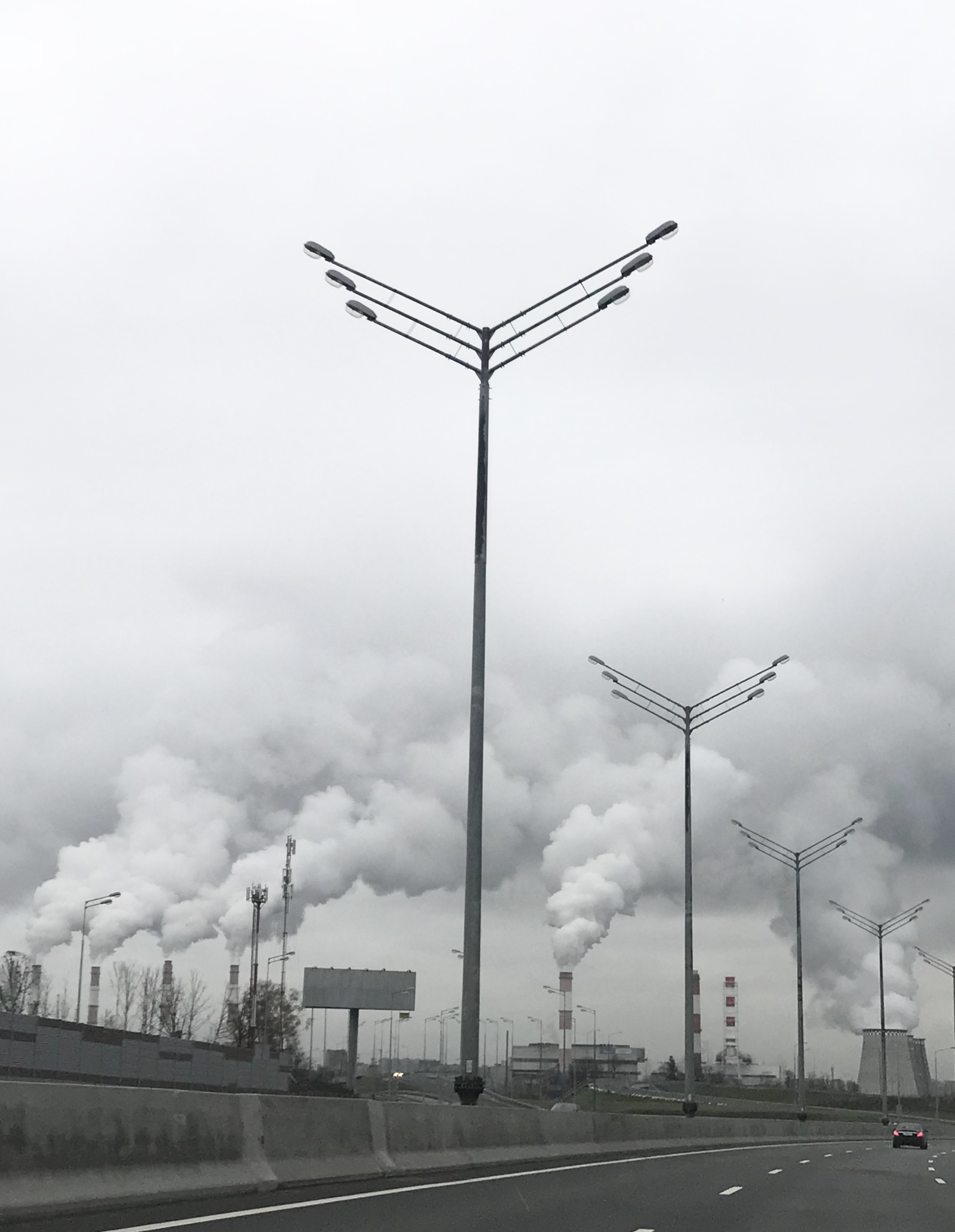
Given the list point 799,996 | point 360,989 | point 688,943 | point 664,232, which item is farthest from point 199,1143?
point 360,989

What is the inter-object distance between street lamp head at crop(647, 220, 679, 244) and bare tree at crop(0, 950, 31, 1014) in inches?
3580

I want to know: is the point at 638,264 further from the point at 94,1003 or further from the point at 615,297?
the point at 94,1003

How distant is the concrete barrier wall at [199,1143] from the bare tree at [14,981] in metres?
89.8

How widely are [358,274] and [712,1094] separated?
409 ft

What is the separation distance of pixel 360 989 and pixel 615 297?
9473 cm

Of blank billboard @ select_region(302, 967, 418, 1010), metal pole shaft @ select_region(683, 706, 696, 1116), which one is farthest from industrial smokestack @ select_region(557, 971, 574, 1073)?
metal pole shaft @ select_region(683, 706, 696, 1116)

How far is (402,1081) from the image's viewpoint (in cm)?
13962

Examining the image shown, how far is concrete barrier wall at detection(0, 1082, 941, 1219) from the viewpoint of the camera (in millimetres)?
10609

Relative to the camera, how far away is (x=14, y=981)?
10900 centimetres

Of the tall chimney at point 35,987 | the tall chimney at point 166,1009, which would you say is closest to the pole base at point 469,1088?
the tall chimney at point 35,987

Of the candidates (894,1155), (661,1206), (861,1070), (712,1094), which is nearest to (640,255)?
(661,1206)

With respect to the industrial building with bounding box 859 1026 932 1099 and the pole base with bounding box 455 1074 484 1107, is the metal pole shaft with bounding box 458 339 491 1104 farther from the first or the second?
the industrial building with bounding box 859 1026 932 1099

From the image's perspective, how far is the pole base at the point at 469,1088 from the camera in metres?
20.9

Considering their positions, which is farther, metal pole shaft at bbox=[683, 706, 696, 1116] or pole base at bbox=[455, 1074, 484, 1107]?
metal pole shaft at bbox=[683, 706, 696, 1116]
